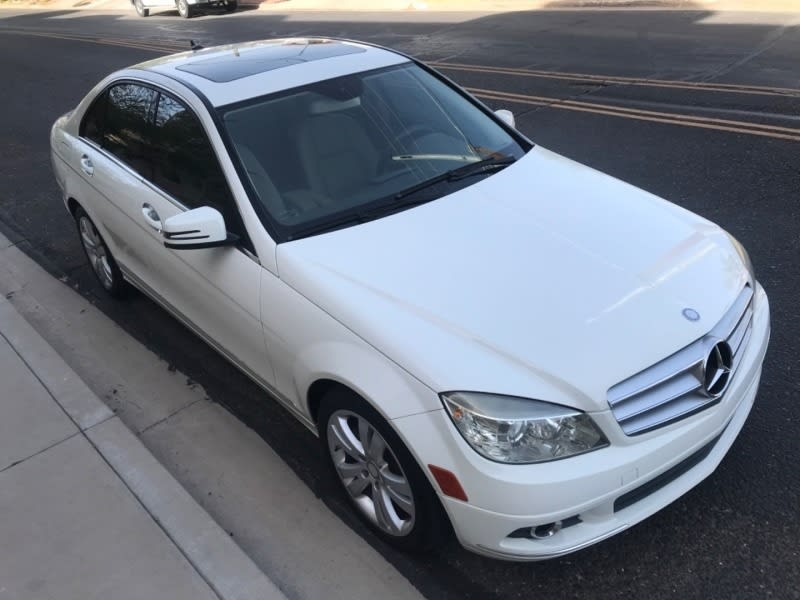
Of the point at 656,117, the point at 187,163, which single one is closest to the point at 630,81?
the point at 656,117

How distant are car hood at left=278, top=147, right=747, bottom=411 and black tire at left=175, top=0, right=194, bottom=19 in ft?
80.2

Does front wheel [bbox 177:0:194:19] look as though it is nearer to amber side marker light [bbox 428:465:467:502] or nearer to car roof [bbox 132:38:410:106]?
car roof [bbox 132:38:410:106]

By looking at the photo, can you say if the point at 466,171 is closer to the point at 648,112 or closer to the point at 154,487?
the point at 154,487

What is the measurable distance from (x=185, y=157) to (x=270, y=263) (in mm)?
1036

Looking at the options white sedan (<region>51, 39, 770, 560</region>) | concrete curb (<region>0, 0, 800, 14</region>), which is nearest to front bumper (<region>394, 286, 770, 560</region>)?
white sedan (<region>51, 39, 770, 560</region>)

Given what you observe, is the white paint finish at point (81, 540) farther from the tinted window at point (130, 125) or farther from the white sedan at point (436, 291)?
the tinted window at point (130, 125)

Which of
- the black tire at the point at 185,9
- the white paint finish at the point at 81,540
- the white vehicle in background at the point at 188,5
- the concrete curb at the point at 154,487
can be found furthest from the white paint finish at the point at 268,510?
the black tire at the point at 185,9

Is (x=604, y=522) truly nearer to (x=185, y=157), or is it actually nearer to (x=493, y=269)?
(x=493, y=269)

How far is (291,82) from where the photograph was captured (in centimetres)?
394

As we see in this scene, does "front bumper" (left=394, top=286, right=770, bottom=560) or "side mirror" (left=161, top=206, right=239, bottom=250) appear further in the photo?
"side mirror" (left=161, top=206, right=239, bottom=250)

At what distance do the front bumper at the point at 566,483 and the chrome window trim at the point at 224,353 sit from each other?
888 mm

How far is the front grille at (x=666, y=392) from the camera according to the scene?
2.62 m

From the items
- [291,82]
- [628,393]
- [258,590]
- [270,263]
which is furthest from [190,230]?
[628,393]

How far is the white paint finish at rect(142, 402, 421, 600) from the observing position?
121 inches
